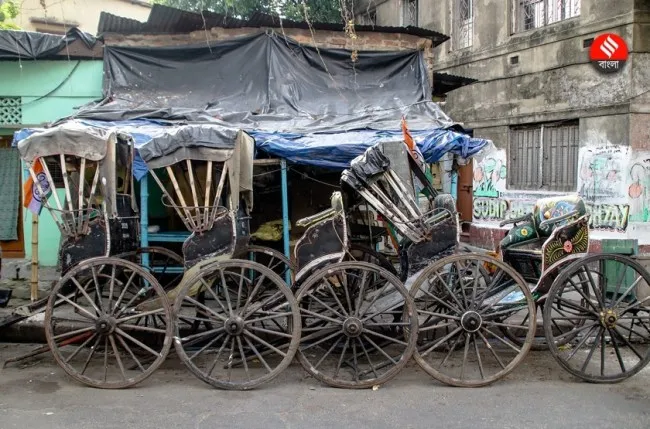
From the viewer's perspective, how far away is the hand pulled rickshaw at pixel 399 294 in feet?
15.6

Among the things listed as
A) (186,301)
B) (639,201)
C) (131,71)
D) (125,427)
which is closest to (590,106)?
(639,201)


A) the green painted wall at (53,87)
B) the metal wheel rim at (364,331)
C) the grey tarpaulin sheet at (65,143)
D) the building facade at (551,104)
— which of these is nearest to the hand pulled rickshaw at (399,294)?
the metal wheel rim at (364,331)

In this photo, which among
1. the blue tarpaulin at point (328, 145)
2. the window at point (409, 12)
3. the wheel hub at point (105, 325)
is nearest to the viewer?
the wheel hub at point (105, 325)

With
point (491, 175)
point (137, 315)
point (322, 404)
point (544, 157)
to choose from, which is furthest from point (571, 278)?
point (491, 175)

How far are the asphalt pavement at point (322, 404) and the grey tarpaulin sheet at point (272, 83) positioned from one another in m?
4.70

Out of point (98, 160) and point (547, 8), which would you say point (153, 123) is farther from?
point (547, 8)

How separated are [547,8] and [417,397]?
1029 centimetres

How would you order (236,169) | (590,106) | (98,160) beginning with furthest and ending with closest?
(590,106) → (236,169) → (98,160)

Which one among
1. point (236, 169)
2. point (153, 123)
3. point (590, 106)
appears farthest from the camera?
point (590, 106)

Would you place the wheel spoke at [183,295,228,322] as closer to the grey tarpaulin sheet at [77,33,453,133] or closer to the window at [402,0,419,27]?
the grey tarpaulin sheet at [77,33,453,133]

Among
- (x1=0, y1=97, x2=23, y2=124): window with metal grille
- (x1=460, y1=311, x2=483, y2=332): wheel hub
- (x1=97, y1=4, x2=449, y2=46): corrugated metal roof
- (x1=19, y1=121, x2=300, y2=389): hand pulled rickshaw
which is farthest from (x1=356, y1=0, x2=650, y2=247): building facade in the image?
(x1=0, y1=97, x2=23, y2=124): window with metal grille

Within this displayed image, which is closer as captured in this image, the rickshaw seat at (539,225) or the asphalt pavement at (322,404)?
the asphalt pavement at (322,404)

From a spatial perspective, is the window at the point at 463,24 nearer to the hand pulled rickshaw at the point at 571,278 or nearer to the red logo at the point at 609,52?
the red logo at the point at 609,52

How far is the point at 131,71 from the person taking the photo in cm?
949
